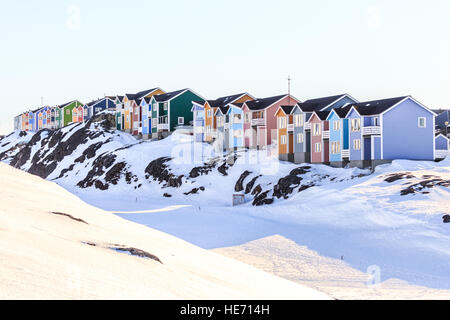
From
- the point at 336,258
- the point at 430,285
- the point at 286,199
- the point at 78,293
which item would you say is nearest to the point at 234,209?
the point at 286,199

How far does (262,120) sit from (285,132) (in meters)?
5.97

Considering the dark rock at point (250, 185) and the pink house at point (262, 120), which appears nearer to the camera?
the dark rock at point (250, 185)

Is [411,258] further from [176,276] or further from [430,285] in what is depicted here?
[176,276]

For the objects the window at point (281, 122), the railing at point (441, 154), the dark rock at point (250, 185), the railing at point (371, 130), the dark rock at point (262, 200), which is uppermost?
the window at point (281, 122)

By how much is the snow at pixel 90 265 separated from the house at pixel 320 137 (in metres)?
42.3

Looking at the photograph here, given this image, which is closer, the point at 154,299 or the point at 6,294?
the point at 6,294

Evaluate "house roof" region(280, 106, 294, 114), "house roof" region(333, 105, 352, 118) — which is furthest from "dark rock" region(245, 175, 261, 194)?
"house roof" region(280, 106, 294, 114)

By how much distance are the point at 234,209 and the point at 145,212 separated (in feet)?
24.9

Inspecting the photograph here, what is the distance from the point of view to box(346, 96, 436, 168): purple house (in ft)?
190

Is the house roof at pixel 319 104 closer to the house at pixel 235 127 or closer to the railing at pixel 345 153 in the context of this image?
the railing at pixel 345 153

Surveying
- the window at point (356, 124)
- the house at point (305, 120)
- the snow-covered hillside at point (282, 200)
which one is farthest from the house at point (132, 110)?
the window at point (356, 124)

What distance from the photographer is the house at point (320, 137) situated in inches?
2501

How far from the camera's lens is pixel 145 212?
51594mm

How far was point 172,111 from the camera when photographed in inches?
3772
